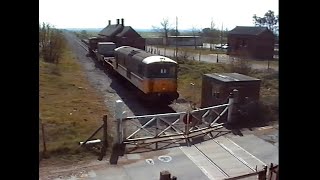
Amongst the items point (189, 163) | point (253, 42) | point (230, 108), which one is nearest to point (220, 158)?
point (189, 163)

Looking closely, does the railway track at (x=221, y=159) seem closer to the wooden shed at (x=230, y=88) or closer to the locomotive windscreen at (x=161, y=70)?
the wooden shed at (x=230, y=88)

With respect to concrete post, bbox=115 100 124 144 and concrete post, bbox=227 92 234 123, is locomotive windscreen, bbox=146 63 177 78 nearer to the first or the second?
concrete post, bbox=227 92 234 123

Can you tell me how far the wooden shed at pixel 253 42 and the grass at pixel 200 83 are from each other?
729 cm

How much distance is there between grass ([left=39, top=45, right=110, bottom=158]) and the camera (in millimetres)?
9084

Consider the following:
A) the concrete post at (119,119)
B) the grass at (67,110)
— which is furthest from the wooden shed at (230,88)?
the concrete post at (119,119)

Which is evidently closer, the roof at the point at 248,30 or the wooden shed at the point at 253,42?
the wooden shed at the point at 253,42

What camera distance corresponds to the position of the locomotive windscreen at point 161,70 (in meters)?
13.8

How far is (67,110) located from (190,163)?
6.92 meters

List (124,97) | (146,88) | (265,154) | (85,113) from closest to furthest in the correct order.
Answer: (265,154) < (85,113) < (146,88) < (124,97)

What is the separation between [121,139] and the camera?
8.64 meters

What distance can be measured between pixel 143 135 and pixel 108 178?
10.1 feet

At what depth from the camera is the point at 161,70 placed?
14.1 metres
